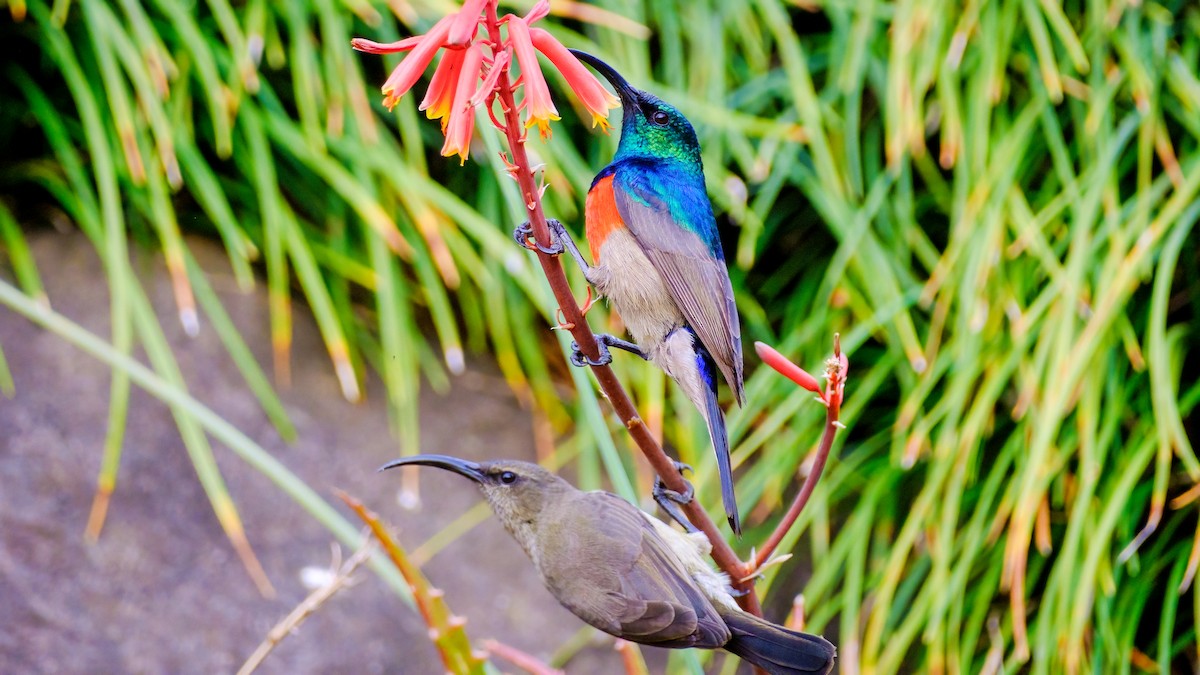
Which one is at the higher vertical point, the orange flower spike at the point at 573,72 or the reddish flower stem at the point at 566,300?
the orange flower spike at the point at 573,72

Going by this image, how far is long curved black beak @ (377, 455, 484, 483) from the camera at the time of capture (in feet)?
3.70

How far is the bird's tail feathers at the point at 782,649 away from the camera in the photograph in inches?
48.2

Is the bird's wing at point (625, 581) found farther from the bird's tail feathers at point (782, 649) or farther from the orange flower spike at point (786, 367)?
the orange flower spike at point (786, 367)

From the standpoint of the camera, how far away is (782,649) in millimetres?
1237

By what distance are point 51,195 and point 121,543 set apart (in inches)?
41.9

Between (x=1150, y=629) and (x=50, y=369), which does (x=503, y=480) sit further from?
(x=1150, y=629)

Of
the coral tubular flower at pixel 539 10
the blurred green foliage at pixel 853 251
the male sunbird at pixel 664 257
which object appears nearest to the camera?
the coral tubular flower at pixel 539 10

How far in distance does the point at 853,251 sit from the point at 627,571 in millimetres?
1652

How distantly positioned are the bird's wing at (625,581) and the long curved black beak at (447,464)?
15 centimetres

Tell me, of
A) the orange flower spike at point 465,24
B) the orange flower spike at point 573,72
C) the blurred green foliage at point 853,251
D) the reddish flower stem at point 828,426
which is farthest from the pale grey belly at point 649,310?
the blurred green foliage at point 853,251

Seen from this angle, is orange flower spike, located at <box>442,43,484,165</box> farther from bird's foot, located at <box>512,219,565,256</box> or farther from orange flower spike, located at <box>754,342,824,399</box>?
orange flower spike, located at <box>754,342,824,399</box>

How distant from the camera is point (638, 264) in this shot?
4.66 ft

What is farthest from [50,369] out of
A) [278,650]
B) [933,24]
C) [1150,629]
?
[1150,629]

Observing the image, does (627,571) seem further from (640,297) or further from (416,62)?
(416,62)
